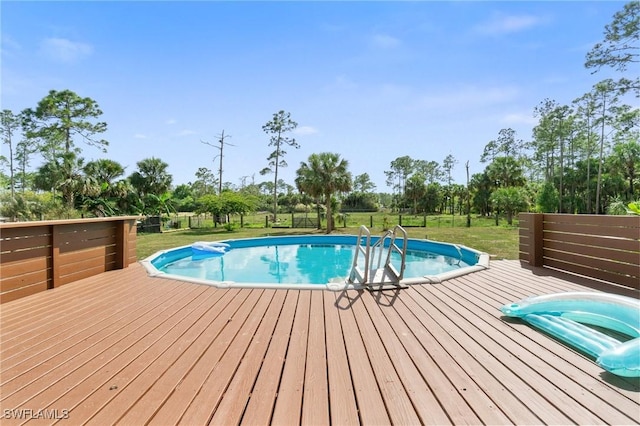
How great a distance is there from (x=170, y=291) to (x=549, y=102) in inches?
1169

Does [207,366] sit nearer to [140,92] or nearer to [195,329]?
[195,329]

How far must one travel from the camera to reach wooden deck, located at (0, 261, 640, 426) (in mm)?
1501

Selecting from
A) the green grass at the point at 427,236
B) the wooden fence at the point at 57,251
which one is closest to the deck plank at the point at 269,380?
the wooden fence at the point at 57,251

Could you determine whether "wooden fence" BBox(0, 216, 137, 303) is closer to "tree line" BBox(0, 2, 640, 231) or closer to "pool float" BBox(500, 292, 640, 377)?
"pool float" BBox(500, 292, 640, 377)

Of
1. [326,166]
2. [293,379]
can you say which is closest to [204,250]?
[293,379]

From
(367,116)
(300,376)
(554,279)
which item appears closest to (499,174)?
(367,116)

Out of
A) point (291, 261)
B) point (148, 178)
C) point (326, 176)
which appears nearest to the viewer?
point (291, 261)

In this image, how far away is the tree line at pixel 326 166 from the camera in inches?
615

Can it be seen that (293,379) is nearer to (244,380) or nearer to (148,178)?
(244,380)

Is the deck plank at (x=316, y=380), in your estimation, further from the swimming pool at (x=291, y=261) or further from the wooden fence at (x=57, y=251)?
the wooden fence at (x=57, y=251)

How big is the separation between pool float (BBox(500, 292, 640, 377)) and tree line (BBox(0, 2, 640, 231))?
13969 millimetres

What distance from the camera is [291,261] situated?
9.57 metres

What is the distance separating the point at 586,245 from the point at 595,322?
2.45 m

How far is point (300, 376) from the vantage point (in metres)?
1.85
